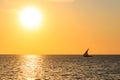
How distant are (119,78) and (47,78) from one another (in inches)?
711

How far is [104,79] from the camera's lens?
88500 millimetres

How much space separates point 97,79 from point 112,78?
16.2 feet

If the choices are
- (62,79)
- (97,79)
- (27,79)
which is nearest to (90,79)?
(97,79)

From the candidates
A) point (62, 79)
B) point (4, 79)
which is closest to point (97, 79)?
point (62, 79)

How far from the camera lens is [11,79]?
85.6 m

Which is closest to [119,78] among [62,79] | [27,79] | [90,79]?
[90,79]

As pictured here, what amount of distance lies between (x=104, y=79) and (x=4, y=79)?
24419 mm

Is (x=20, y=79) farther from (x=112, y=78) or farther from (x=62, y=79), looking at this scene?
(x=112, y=78)

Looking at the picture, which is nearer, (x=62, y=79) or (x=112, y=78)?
(x=62, y=79)

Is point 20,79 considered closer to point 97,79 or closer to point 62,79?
point 62,79

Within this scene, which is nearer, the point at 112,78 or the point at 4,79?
the point at 4,79

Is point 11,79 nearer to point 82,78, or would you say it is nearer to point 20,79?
point 20,79

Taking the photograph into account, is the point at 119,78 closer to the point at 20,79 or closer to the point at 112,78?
the point at 112,78

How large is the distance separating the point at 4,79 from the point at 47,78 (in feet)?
36.2
